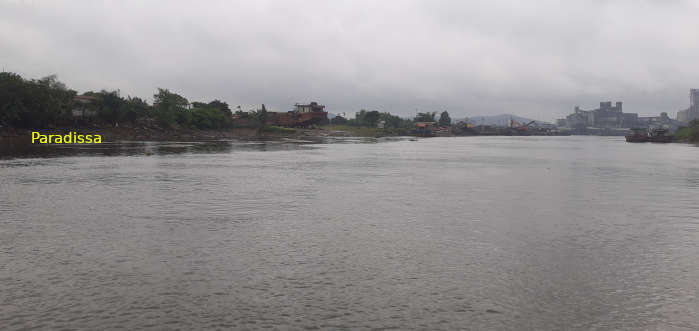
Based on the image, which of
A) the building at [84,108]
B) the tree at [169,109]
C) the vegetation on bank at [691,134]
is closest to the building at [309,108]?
the tree at [169,109]

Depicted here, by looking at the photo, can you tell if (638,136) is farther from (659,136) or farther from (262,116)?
(262,116)

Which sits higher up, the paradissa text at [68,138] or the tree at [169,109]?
the tree at [169,109]

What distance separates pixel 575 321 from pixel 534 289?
6.22 feet

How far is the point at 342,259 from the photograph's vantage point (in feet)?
44.8

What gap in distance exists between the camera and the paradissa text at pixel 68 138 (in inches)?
3394

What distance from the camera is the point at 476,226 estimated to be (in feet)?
61.0

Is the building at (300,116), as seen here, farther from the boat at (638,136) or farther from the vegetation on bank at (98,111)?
the boat at (638,136)

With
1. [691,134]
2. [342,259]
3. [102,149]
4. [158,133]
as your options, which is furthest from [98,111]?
[691,134]

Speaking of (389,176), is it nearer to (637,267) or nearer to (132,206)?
(132,206)

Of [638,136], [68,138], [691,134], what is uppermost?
[691,134]

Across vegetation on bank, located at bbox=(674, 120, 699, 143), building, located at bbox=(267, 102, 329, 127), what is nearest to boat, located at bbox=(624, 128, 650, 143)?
vegetation on bank, located at bbox=(674, 120, 699, 143)

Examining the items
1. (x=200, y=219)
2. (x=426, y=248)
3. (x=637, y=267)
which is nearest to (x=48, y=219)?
(x=200, y=219)

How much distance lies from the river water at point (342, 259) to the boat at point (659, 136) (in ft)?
490

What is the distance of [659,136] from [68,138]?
534 feet
